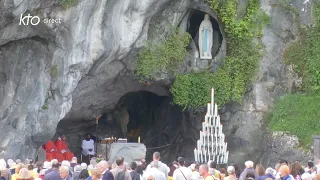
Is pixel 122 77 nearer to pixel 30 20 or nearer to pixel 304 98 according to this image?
pixel 30 20

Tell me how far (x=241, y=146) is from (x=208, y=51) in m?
2.98

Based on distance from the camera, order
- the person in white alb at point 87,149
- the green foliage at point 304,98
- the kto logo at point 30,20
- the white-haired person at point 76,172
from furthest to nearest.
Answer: the person in white alb at point 87,149, the green foliage at point 304,98, the kto logo at point 30,20, the white-haired person at point 76,172

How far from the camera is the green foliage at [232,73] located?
27.8m

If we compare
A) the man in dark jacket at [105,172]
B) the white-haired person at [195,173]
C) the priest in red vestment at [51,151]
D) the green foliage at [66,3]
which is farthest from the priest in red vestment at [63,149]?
the man in dark jacket at [105,172]

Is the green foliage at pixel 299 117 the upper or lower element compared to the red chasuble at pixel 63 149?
upper

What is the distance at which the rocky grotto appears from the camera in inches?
964

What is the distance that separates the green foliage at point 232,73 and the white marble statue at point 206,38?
53 centimetres

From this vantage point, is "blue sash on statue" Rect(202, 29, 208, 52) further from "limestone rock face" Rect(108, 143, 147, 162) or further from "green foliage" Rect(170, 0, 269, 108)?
"limestone rock face" Rect(108, 143, 147, 162)

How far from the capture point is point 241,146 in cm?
2800

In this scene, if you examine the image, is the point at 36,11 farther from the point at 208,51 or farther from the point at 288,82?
the point at 288,82

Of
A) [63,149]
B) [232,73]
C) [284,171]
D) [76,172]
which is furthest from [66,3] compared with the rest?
[284,171]

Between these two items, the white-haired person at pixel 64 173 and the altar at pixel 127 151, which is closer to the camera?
the white-haired person at pixel 64 173

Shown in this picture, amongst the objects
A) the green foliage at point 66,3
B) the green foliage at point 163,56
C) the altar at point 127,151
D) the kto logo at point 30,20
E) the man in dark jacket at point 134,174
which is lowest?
the man in dark jacket at point 134,174

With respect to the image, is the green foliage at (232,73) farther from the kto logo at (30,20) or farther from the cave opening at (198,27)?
the kto logo at (30,20)
